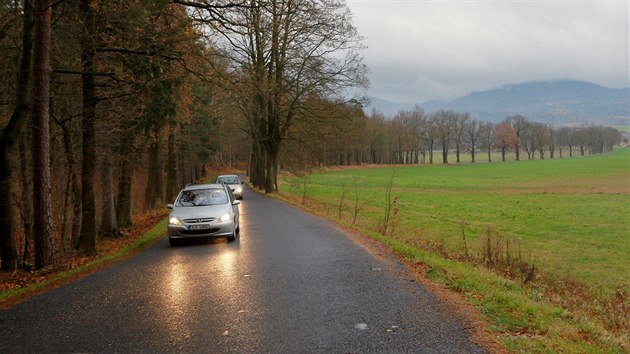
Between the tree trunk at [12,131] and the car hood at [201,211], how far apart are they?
3.82 m

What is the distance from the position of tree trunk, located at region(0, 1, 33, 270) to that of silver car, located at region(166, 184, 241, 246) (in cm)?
373

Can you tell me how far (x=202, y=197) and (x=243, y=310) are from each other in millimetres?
7790

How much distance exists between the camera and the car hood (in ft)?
40.8

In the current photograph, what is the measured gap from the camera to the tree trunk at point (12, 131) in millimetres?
10328

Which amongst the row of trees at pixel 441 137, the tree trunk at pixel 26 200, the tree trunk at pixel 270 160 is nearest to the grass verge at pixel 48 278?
the tree trunk at pixel 26 200

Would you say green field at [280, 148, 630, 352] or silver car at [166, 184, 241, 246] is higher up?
silver car at [166, 184, 241, 246]

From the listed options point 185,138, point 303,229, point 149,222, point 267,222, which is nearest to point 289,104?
point 185,138

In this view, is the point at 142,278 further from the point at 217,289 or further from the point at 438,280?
the point at 438,280

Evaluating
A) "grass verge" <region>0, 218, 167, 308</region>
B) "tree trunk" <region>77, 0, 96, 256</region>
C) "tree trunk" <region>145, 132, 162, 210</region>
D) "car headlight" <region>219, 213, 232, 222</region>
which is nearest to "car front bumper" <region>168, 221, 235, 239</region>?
"car headlight" <region>219, 213, 232, 222</region>

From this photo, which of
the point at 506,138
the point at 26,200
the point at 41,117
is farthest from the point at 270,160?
the point at 506,138

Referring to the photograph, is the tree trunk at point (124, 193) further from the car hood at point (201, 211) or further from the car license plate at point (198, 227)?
the car license plate at point (198, 227)

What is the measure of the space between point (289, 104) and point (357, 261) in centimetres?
2444

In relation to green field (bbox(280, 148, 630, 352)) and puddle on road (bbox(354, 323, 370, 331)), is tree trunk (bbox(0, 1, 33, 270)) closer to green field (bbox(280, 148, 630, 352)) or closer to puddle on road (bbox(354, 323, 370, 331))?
puddle on road (bbox(354, 323, 370, 331))

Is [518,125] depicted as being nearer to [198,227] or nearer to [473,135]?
[473,135]
